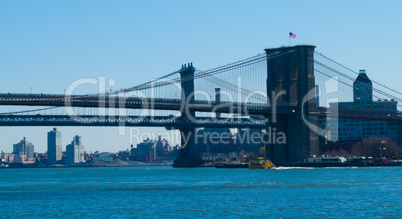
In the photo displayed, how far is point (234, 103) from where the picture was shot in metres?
84.2

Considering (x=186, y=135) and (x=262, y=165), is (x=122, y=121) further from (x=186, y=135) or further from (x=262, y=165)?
(x=262, y=165)

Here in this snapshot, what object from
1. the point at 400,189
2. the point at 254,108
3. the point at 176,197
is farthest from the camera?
the point at 254,108

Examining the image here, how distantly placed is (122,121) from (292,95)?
29289 millimetres

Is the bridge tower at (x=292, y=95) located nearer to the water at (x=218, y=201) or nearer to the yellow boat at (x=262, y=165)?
the yellow boat at (x=262, y=165)

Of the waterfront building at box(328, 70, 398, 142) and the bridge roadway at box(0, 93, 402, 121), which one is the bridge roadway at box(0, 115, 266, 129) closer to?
the bridge roadway at box(0, 93, 402, 121)

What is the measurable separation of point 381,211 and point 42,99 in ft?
145

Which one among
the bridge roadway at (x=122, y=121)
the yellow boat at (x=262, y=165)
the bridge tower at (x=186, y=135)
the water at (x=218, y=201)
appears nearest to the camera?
the water at (x=218, y=201)

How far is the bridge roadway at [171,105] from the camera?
71.0 meters

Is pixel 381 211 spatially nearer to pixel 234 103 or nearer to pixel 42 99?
pixel 42 99

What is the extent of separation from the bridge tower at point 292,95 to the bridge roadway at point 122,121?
25.7 m

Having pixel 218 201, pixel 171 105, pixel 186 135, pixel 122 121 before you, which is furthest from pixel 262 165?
pixel 218 201

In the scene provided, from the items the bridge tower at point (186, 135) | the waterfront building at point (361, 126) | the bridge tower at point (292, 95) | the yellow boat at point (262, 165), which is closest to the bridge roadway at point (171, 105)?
the bridge tower at point (292, 95)

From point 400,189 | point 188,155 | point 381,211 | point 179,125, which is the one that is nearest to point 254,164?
point 179,125

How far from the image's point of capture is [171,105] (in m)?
82.6
